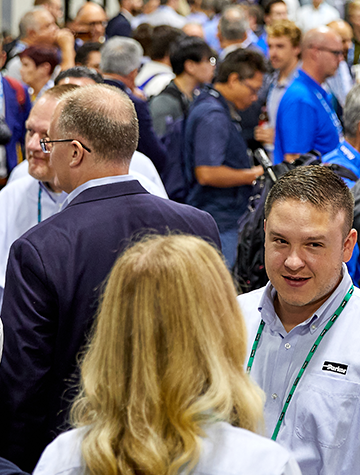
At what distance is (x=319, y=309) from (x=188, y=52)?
353 cm

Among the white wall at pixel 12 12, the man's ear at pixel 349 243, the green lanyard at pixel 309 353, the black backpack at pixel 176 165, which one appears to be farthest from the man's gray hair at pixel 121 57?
the white wall at pixel 12 12

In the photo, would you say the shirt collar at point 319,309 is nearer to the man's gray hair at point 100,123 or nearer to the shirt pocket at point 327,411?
the shirt pocket at point 327,411

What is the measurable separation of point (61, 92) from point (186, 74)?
2.38 metres

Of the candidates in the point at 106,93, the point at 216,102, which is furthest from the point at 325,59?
the point at 106,93

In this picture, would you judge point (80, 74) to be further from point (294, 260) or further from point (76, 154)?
point (294, 260)

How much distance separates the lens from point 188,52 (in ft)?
16.8

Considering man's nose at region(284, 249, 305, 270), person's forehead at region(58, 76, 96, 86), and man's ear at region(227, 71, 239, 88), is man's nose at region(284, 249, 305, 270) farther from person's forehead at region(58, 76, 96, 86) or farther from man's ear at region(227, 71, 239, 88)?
man's ear at region(227, 71, 239, 88)


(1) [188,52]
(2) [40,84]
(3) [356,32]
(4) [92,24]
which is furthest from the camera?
(4) [92,24]

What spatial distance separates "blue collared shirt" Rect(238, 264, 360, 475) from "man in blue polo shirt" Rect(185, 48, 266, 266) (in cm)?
227

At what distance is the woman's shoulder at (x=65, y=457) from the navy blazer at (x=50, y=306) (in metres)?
0.74

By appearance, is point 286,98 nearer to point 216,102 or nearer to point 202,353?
point 216,102

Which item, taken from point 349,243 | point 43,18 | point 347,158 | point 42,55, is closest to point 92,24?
point 43,18

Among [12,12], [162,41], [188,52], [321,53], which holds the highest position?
[321,53]

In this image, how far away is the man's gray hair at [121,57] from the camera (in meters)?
4.73
